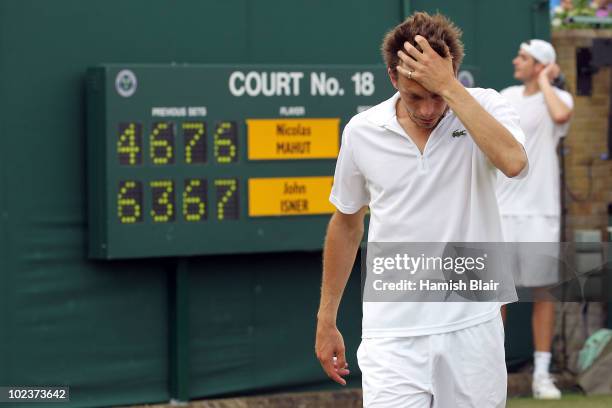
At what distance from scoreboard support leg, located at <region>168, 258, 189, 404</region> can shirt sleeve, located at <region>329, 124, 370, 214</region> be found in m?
3.66

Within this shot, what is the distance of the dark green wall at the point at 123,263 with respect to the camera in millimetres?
8211

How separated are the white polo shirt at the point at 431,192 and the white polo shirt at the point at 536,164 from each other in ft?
15.8

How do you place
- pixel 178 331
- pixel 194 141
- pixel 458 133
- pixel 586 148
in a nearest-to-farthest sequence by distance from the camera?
pixel 458 133 < pixel 194 141 < pixel 178 331 < pixel 586 148

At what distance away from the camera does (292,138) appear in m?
8.72

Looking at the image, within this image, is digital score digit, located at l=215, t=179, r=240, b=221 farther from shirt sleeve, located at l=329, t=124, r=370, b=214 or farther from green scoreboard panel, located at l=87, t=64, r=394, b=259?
shirt sleeve, located at l=329, t=124, r=370, b=214

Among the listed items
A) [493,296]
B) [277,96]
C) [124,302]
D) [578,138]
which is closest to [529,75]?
[578,138]

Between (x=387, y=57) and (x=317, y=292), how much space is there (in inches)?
187

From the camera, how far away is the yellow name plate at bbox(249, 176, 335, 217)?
862 centimetres

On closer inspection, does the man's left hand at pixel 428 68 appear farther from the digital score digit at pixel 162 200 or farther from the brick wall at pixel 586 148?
the brick wall at pixel 586 148

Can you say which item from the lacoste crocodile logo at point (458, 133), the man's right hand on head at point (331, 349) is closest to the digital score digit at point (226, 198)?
the man's right hand on head at point (331, 349)

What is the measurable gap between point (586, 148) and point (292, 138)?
2.73m

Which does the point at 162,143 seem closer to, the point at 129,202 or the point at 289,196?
the point at 129,202

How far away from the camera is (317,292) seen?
930 cm

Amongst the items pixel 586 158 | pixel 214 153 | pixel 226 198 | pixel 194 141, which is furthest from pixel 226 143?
pixel 586 158
